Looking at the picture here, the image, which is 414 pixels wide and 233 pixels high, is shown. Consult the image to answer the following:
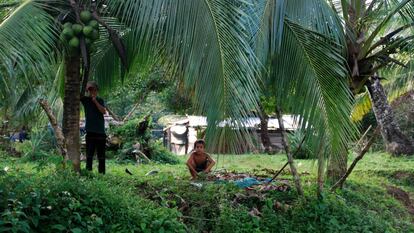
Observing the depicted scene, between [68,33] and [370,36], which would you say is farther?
[370,36]

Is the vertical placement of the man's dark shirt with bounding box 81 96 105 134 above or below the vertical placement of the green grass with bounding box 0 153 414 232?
above

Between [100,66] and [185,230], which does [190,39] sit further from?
[100,66]

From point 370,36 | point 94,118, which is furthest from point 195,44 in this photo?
point 370,36

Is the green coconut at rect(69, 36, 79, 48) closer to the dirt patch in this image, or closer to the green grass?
the green grass

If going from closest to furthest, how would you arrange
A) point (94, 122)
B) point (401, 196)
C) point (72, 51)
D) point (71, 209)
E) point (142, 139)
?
point (71, 209) < point (72, 51) < point (94, 122) < point (401, 196) < point (142, 139)

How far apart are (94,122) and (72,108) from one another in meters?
1.00

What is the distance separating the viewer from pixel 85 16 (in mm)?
5223

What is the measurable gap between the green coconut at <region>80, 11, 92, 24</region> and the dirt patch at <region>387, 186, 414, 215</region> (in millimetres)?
5655

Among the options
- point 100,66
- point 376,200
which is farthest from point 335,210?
point 100,66

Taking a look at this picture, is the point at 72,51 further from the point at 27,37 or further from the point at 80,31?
the point at 27,37

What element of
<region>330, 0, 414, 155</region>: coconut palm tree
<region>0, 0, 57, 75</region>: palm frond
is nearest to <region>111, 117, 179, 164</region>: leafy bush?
<region>330, 0, 414, 155</region>: coconut palm tree

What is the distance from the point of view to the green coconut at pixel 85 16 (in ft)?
17.1

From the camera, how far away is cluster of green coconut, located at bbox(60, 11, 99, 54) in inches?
202

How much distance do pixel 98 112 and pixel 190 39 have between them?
9.19 feet
